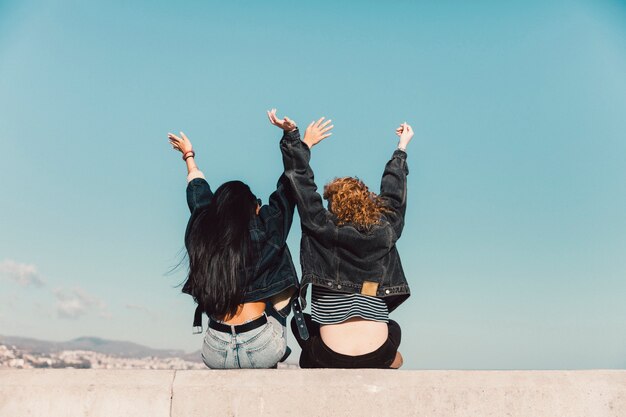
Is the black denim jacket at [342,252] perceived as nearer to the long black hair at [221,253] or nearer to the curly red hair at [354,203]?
the curly red hair at [354,203]

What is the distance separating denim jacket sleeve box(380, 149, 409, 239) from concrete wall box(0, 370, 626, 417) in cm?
171

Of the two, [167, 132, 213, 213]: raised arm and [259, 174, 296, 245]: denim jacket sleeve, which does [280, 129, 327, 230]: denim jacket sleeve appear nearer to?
[259, 174, 296, 245]: denim jacket sleeve

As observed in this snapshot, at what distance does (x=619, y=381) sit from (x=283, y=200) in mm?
3083

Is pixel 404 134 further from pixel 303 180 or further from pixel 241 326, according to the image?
pixel 241 326

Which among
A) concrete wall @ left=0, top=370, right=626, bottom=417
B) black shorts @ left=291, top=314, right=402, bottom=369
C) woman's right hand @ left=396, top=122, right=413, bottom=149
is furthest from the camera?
woman's right hand @ left=396, top=122, right=413, bottom=149

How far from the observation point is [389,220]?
671cm

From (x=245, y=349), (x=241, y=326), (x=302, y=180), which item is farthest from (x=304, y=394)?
(x=302, y=180)

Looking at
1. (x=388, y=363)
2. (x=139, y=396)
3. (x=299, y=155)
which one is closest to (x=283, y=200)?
(x=299, y=155)

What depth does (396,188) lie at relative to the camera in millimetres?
6926

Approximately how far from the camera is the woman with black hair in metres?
6.02

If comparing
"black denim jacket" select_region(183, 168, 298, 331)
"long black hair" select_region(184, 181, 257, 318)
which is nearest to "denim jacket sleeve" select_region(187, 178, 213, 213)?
"black denim jacket" select_region(183, 168, 298, 331)

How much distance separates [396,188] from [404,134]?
0.87 metres

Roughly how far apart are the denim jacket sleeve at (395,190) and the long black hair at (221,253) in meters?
1.28

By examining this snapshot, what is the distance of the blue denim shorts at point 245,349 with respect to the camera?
598 centimetres
